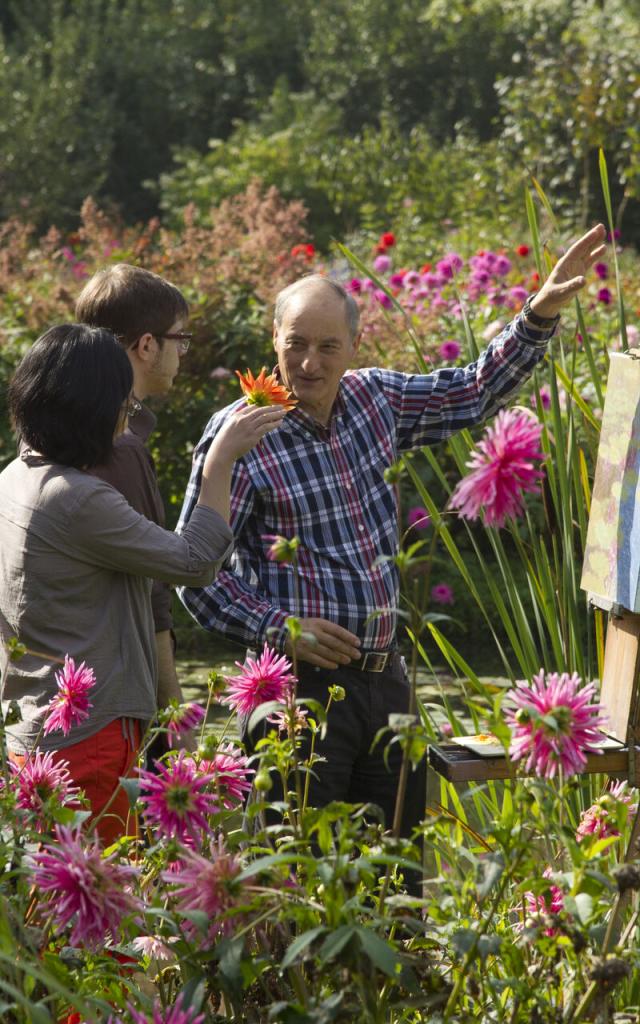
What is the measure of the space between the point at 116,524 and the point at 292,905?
86 centimetres

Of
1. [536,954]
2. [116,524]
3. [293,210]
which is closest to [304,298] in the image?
[116,524]

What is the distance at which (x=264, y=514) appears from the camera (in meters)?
2.50

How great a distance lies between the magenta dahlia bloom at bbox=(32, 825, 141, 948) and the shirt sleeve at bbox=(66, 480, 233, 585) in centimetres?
73

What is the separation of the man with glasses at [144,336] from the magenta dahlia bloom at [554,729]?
46.1 inches

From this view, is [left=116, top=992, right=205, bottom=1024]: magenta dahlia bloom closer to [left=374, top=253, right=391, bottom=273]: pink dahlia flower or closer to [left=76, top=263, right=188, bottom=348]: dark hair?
[left=76, top=263, right=188, bottom=348]: dark hair

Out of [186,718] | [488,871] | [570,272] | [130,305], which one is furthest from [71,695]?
[570,272]

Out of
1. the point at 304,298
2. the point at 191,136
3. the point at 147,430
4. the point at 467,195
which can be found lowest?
the point at 147,430

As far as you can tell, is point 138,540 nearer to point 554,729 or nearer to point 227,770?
point 227,770

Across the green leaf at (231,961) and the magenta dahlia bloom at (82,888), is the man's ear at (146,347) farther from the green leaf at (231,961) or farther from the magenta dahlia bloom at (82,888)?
the green leaf at (231,961)

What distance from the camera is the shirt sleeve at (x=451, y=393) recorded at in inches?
105

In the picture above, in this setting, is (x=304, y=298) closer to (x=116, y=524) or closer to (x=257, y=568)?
(x=257, y=568)

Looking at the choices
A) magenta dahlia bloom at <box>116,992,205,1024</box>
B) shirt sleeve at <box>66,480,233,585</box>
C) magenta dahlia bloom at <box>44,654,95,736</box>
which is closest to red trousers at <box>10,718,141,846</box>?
shirt sleeve at <box>66,480,233,585</box>

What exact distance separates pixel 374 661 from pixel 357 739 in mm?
148

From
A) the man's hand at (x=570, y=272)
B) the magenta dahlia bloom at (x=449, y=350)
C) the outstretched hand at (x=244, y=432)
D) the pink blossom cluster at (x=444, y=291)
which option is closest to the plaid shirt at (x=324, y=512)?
the man's hand at (x=570, y=272)
